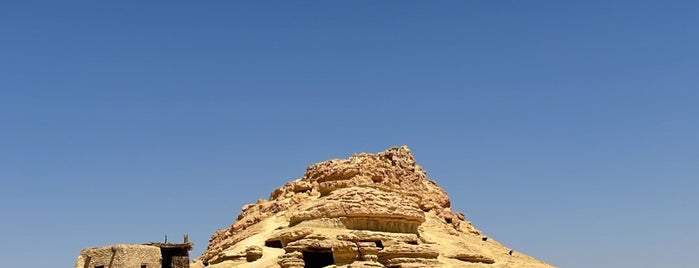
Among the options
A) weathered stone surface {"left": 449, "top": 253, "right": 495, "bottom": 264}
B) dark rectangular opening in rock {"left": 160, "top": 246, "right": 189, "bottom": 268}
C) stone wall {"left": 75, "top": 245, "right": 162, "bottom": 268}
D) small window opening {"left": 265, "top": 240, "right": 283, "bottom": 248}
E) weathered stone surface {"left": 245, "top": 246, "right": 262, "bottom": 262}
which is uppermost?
small window opening {"left": 265, "top": 240, "right": 283, "bottom": 248}

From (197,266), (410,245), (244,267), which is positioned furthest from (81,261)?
(410,245)

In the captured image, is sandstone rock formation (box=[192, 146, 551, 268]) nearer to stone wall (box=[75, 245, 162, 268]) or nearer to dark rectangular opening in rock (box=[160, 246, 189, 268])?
dark rectangular opening in rock (box=[160, 246, 189, 268])

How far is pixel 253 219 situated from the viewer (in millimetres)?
54594

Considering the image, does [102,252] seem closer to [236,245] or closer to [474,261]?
[236,245]

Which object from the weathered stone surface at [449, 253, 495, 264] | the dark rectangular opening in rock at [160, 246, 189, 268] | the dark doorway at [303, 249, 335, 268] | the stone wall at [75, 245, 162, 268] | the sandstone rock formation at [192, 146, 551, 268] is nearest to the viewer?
the stone wall at [75, 245, 162, 268]

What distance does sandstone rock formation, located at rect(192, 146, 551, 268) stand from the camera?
131 ft

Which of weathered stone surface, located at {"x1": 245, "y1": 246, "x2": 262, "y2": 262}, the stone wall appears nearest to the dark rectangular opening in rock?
the stone wall

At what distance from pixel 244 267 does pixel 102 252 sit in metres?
14.0

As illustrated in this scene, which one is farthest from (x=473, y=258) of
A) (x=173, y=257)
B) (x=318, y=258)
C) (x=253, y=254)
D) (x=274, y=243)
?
(x=173, y=257)

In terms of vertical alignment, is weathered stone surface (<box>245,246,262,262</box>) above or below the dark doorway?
above

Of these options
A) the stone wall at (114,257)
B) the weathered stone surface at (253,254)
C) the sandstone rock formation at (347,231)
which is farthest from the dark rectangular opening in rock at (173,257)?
the weathered stone surface at (253,254)

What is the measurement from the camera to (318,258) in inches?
1592

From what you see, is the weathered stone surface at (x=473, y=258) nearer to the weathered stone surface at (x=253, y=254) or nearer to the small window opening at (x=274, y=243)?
the small window opening at (x=274, y=243)

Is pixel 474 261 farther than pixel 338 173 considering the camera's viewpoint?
No
